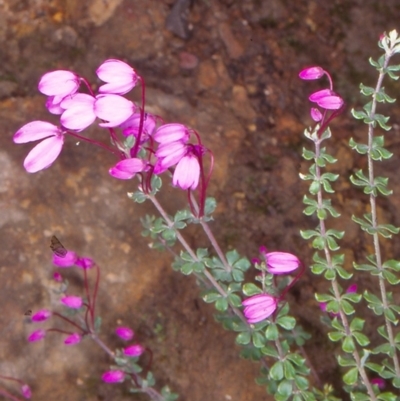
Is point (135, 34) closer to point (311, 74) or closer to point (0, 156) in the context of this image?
point (0, 156)

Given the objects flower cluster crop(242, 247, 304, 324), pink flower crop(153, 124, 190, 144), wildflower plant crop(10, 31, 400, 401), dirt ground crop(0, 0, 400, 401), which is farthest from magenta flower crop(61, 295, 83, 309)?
pink flower crop(153, 124, 190, 144)

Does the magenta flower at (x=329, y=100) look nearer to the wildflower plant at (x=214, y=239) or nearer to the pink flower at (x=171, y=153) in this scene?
the wildflower plant at (x=214, y=239)

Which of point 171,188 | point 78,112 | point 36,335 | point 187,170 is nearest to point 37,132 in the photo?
point 78,112

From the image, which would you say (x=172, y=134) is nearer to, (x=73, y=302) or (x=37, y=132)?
(x=37, y=132)

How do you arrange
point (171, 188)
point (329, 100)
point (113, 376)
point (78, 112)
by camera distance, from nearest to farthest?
point (78, 112)
point (329, 100)
point (113, 376)
point (171, 188)

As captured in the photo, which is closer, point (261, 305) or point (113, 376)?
point (261, 305)

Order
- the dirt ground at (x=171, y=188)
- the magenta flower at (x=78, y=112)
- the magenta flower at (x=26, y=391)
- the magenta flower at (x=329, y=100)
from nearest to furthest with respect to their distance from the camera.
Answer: the magenta flower at (x=78, y=112) → the magenta flower at (x=329, y=100) → the magenta flower at (x=26, y=391) → the dirt ground at (x=171, y=188)

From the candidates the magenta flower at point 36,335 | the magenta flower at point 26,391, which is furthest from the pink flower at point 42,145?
the magenta flower at point 26,391

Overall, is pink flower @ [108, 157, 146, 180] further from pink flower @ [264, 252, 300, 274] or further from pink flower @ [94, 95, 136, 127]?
pink flower @ [264, 252, 300, 274]
